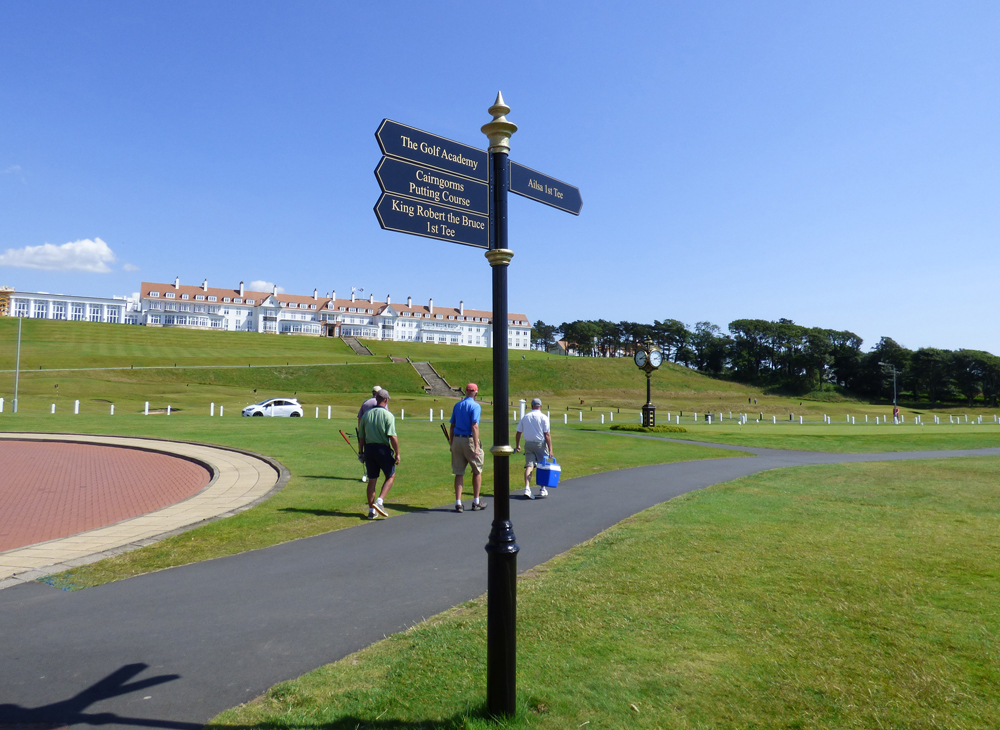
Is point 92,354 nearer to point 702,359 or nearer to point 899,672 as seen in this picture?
point 899,672

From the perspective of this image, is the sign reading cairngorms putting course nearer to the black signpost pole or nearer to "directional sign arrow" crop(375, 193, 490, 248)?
"directional sign arrow" crop(375, 193, 490, 248)

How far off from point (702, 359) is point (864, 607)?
12445 centimetres

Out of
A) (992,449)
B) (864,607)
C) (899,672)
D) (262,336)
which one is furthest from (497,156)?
(262,336)

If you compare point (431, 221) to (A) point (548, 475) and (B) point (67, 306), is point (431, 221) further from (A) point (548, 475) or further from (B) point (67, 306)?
(B) point (67, 306)

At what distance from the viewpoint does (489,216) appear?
3734mm

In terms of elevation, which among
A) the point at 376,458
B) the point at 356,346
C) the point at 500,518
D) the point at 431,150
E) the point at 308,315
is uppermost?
the point at 308,315

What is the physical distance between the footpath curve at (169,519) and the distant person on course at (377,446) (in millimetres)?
2147

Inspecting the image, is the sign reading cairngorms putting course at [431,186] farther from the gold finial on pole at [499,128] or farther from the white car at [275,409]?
the white car at [275,409]

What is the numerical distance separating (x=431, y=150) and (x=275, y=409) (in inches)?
1378

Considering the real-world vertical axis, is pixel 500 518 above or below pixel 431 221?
below

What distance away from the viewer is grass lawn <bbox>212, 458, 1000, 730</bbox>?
321cm

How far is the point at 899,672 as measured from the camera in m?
3.61

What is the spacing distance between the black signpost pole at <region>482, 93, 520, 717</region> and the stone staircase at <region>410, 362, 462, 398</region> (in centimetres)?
5889

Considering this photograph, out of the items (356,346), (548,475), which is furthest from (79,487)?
(356,346)
